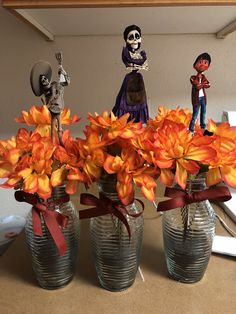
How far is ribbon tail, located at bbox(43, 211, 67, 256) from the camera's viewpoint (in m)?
0.49

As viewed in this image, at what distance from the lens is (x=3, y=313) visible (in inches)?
19.3

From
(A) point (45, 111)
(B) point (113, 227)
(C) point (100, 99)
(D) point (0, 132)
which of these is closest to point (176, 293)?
(B) point (113, 227)

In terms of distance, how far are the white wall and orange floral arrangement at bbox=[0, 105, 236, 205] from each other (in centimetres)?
69

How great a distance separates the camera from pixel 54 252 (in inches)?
20.7

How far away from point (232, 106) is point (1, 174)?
3.15ft

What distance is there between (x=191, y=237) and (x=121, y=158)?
0.20 metres

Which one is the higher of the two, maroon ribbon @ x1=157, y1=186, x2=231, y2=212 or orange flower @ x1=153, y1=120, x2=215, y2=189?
orange flower @ x1=153, y1=120, x2=215, y2=189

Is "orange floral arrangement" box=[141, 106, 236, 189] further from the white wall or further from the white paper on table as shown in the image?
the white wall

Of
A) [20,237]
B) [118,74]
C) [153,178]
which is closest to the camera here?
[153,178]

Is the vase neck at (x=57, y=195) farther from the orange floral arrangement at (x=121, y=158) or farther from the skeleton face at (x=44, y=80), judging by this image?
the skeleton face at (x=44, y=80)

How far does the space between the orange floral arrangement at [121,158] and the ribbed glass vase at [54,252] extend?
0.24 feet

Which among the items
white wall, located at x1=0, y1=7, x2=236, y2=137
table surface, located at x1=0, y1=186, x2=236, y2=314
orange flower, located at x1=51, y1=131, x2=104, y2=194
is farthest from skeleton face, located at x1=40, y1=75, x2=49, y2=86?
white wall, located at x1=0, y1=7, x2=236, y2=137

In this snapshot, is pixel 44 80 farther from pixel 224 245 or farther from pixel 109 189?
pixel 224 245

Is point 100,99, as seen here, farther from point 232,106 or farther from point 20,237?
point 20,237
